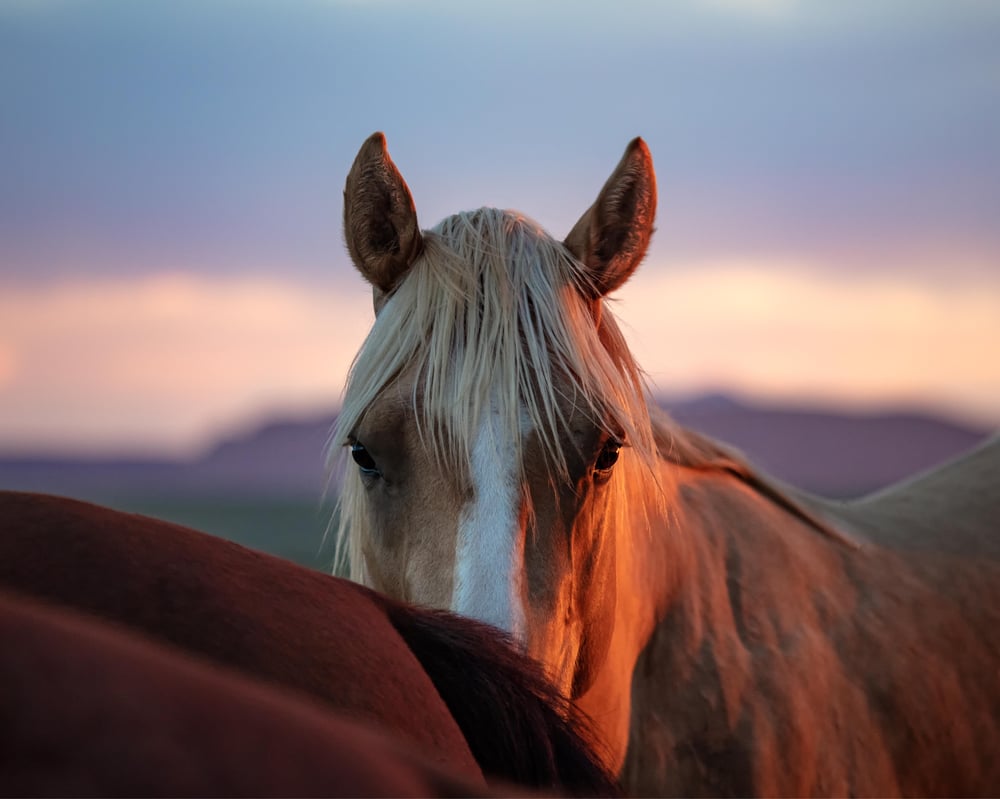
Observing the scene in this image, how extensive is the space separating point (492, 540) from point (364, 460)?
48cm

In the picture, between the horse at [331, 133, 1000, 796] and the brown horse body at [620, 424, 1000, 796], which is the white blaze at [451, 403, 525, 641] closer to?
the horse at [331, 133, 1000, 796]

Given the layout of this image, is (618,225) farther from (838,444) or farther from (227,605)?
(838,444)

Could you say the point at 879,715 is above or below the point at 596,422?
below

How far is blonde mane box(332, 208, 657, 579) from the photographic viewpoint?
2146mm

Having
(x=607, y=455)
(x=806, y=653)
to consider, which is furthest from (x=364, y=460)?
(x=806, y=653)

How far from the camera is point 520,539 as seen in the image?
2002mm

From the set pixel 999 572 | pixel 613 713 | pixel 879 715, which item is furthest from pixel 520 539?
pixel 999 572

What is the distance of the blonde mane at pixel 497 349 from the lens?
2146mm

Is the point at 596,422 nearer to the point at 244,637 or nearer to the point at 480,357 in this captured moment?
the point at 480,357

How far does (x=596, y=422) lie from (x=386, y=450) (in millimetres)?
483

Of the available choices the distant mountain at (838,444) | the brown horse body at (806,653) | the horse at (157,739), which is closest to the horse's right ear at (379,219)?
the brown horse body at (806,653)

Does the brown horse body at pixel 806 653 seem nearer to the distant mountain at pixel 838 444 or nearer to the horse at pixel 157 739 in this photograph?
the horse at pixel 157 739

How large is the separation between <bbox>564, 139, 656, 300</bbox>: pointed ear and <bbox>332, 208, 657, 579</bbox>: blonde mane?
7 cm

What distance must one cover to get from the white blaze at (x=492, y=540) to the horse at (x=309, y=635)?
529mm
